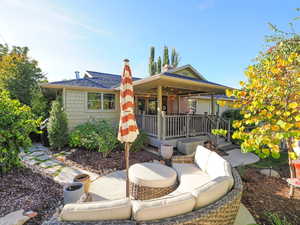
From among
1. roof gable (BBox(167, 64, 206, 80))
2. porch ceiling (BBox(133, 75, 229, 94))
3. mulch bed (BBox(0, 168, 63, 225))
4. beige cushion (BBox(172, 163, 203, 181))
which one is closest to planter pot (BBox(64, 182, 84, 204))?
mulch bed (BBox(0, 168, 63, 225))

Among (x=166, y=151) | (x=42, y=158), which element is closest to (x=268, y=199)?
(x=166, y=151)

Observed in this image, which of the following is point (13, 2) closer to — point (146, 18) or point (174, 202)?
point (146, 18)

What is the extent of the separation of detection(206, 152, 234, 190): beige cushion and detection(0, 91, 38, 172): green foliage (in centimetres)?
482

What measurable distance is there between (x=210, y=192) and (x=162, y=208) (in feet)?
2.33

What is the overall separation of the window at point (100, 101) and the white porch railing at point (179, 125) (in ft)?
6.60

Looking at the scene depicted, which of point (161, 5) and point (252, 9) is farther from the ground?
point (161, 5)

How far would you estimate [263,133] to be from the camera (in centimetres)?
212

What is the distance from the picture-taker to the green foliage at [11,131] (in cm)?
342

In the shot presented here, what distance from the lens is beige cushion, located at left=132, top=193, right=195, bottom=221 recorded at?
1441 mm

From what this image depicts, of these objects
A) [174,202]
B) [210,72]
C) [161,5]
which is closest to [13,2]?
[161,5]

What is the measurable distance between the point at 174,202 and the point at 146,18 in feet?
27.7

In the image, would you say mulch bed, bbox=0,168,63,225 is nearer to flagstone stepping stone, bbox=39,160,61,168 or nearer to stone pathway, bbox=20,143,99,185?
stone pathway, bbox=20,143,99,185

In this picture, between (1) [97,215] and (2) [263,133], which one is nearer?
(1) [97,215]

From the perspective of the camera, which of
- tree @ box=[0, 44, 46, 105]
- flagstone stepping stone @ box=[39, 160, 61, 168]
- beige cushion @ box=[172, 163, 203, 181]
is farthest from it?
tree @ box=[0, 44, 46, 105]
